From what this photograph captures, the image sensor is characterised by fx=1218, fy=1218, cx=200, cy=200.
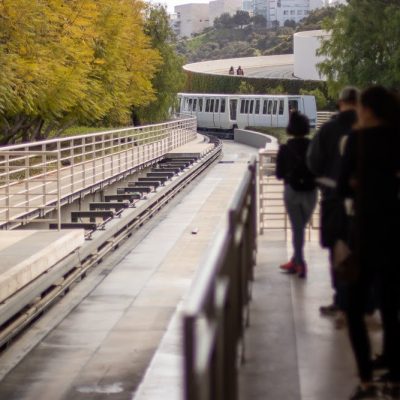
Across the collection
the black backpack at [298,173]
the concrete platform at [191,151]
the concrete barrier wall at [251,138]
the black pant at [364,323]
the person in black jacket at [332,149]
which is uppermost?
the person in black jacket at [332,149]

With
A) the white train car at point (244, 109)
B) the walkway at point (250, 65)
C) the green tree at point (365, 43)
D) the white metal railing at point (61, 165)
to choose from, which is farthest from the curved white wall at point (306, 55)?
the green tree at point (365, 43)

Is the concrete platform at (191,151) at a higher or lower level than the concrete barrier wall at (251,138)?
higher

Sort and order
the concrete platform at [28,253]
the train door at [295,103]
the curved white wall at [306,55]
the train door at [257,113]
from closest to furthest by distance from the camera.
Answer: the concrete platform at [28,253] < the train door at [295,103] < the train door at [257,113] < the curved white wall at [306,55]

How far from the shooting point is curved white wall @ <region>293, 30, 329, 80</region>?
100 metres

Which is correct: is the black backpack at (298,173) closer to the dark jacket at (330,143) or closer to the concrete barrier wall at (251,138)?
the dark jacket at (330,143)

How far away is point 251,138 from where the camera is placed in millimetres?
72312

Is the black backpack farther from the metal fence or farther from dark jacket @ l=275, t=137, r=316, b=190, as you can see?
the metal fence

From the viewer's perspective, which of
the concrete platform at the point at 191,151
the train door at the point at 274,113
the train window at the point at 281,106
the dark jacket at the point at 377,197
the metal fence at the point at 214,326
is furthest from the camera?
the train door at the point at 274,113

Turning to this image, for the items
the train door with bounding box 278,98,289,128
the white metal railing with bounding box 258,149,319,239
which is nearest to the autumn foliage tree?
the white metal railing with bounding box 258,149,319,239

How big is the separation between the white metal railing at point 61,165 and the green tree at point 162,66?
4.16m

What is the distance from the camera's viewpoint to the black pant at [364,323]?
6.03 m

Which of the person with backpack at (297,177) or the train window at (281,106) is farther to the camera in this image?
the train window at (281,106)

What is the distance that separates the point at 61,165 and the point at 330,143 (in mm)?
28208

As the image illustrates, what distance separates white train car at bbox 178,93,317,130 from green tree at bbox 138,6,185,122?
278 inches
